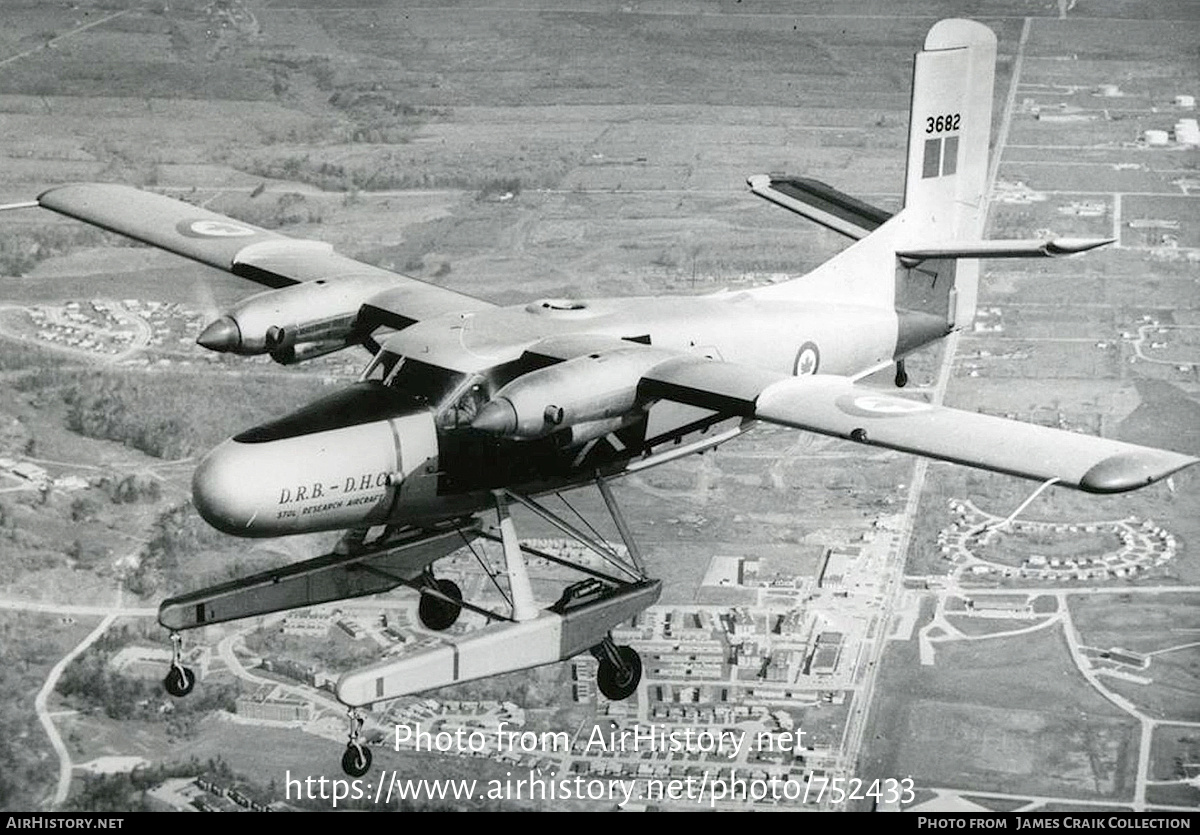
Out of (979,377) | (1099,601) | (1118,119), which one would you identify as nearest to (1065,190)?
(1118,119)

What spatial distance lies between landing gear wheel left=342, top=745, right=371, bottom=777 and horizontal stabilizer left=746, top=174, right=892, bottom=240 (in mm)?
13808

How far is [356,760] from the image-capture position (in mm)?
30438

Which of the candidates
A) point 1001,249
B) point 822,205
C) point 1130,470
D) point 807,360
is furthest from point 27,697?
point 1130,470

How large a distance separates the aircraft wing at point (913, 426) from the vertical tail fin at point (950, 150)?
373 inches

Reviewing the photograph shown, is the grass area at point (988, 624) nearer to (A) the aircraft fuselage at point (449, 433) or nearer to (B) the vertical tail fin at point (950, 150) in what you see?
(B) the vertical tail fin at point (950, 150)

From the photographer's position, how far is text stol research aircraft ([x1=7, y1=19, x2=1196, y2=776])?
2783 cm

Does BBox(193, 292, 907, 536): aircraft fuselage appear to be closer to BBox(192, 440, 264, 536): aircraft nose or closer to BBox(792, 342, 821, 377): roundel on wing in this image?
BBox(192, 440, 264, 536): aircraft nose

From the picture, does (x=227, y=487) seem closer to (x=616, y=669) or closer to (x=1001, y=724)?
(x=616, y=669)

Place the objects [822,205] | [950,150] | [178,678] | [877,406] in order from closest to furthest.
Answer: [877,406] → [178,678] → [950,150] → [822,205]

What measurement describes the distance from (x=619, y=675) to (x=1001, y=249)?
960 centimetres

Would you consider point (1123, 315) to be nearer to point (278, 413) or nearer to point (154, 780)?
point (278, 413)

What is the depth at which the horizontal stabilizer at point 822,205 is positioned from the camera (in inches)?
1544

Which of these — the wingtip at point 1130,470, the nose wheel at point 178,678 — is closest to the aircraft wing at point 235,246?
the nose wheel at point 178,678

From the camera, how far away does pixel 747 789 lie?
50.8 meters
